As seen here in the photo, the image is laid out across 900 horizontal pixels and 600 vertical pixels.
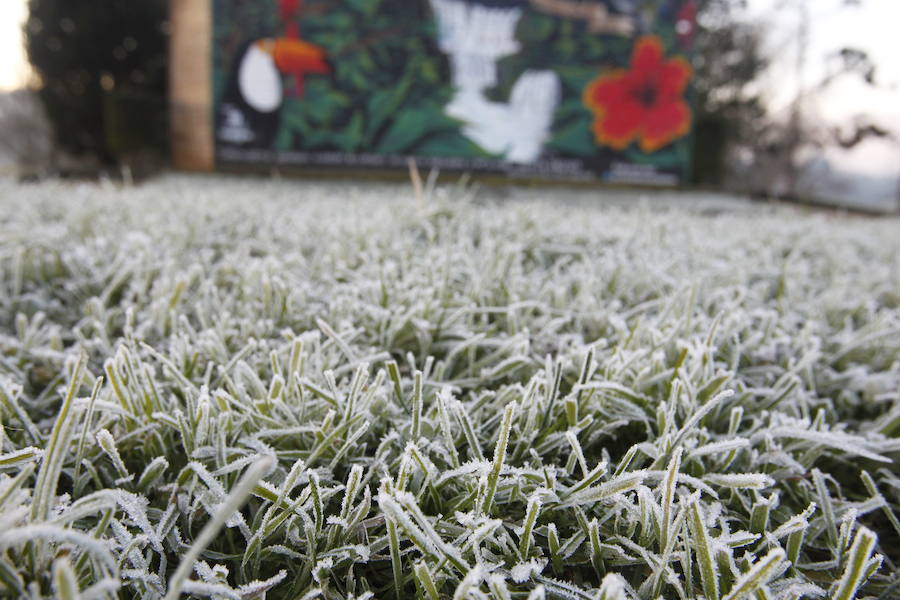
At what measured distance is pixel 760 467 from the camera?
0.95 meters

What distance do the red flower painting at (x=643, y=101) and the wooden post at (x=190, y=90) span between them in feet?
18.5

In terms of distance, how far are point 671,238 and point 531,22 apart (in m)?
6.70

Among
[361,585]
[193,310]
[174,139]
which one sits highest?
[174,139]

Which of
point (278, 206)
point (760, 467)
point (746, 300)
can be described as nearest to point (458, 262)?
point (746, 300)

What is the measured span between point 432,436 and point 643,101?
8997 mm

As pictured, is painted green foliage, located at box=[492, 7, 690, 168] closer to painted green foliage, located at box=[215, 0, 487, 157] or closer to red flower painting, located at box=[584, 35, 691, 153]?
red flower painting, located at box=[584, 35, 691, 153]

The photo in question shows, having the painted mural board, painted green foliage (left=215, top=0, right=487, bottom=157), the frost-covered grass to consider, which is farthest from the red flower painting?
the frost-covered grass

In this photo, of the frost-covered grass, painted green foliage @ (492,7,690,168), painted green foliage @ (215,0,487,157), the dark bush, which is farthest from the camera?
painted green foliage @ (492,7,690,168)

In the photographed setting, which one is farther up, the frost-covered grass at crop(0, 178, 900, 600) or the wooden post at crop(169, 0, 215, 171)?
the wooden post at crop(169, 0, 215, 171)

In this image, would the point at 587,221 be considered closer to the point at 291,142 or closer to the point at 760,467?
the point at 760,467

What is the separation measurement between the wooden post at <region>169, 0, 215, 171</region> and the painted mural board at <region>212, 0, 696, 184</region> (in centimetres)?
19

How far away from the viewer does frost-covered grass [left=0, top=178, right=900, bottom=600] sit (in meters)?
0.69

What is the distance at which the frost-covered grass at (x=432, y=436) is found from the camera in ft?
2.27

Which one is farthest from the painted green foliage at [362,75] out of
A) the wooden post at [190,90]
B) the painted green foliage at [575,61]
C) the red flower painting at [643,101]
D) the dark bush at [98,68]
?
the red flower painting at [643,101]
